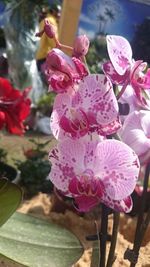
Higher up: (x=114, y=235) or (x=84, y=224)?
(x=114, y=235)

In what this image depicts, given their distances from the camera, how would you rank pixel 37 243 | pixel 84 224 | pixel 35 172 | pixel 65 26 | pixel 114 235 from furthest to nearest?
pixel 65 26, pixel 35 172, pixel 84 224, pixel 37 243, pixel 114 235

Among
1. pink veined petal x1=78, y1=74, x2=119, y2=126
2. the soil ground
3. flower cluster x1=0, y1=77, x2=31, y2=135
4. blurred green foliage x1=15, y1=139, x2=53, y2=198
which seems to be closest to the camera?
pink veined petal x1=78, y1=74, x2=119, y2=126

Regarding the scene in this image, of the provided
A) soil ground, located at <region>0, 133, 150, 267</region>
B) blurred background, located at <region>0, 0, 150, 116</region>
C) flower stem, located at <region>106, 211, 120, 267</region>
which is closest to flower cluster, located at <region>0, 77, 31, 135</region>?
soil ground, located at <region>0, 133, 150, 267</region>

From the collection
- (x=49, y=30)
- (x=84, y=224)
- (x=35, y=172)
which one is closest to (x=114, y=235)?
(x=49, y=30)

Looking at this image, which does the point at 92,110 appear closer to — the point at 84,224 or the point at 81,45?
the point at 81,45

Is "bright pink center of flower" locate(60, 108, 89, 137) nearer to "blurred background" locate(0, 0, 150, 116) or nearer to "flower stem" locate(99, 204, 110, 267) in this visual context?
"flower stem" locate(99, 204, 110, 267)

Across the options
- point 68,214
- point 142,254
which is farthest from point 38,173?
point 142,254
